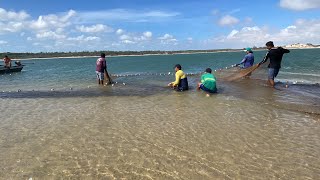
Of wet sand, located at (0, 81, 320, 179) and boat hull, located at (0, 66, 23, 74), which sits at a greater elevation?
boat hull, located at (0, 66, 23, 74)

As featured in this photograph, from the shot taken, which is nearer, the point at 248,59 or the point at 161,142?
the point at 161,142

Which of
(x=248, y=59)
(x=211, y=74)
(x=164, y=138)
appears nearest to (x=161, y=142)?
(x=164, y=138)

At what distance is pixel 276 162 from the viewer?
20.6 feet

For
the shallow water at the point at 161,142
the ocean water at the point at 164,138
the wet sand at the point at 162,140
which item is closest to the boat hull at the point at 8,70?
the ocean water at the point at 164,138

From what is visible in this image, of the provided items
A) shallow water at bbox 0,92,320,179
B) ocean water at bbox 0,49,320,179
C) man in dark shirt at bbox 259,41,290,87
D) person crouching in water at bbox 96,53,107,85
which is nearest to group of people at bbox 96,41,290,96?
man in dark shirt at bbox 259,41,290,87

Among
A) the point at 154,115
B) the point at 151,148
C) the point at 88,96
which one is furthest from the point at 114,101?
the point at 151,148

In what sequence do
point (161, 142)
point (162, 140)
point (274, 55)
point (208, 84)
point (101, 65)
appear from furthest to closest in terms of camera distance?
point (101, 65) < point (274, 55) < point (208, 84) < point (162, 140) < point (161, 142)

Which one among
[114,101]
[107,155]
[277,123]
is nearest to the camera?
[107,155]

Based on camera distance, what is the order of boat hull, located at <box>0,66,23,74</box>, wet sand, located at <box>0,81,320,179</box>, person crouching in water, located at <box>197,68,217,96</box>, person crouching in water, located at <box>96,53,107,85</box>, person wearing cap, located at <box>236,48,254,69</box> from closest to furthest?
wet sand, located at <box>0,81,320,179</box> → person crouching in water, located at <box>197,68,217,96</box> → person crouching in water, located at <box>96,53,107,85</box> → person wearing cap, located at <box>236,48,254,69</box> → boat hull, located at <box>0,66,23,74</box>

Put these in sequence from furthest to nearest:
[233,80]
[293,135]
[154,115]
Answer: [233,80]
[154,115]
[293,135]

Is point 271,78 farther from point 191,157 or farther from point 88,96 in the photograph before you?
point 191,157

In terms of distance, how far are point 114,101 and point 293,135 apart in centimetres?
813

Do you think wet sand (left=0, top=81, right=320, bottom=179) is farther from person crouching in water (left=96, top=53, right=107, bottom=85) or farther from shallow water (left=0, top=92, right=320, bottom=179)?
person crouching in water (left=96, top=53, right=107, bottom=85)

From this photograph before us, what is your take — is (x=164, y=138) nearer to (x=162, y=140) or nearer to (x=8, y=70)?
(x=162, y=140)
